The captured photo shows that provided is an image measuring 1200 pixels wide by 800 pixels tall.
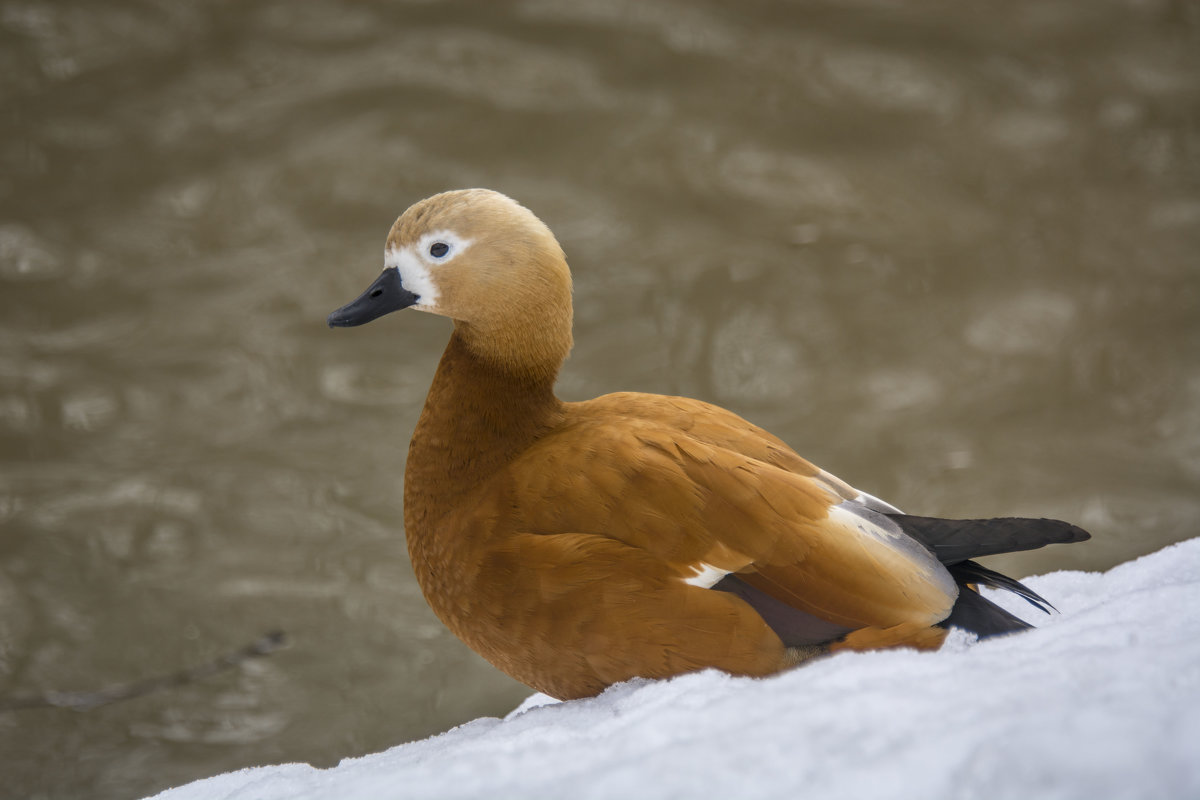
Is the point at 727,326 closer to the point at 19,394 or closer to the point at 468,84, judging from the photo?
the point at 468,84

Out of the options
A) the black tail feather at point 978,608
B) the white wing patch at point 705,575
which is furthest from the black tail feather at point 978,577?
the white wing patch at point 705,575

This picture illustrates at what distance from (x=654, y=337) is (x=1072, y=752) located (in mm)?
2973

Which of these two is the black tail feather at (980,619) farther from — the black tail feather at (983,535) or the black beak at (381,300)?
the black beak at (381,300)

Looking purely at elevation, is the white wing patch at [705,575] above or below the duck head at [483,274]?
below

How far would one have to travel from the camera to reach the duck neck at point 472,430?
151 cm

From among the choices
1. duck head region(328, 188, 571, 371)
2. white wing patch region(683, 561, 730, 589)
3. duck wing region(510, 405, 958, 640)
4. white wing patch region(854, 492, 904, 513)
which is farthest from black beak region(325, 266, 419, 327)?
white wing patch region(854, 492, 904, 513)

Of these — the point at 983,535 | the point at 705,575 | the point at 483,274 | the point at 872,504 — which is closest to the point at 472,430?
the point at 483,274

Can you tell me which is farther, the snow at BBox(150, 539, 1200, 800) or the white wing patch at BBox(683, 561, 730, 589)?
the white wing patch at BBox(683, 561, 730, 589)

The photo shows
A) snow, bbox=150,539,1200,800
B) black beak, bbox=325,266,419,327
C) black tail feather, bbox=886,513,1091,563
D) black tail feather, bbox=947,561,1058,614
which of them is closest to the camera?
snow, bbox=150,539,1200,800

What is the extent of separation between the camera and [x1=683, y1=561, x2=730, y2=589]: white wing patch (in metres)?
1.33

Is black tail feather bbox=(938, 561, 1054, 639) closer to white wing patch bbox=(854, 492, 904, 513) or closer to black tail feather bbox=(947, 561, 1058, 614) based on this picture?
black tail feather bbox=(947, 561, 1058, 614)

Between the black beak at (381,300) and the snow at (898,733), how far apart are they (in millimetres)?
616

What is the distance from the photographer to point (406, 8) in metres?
4.34

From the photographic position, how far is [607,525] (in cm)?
138
